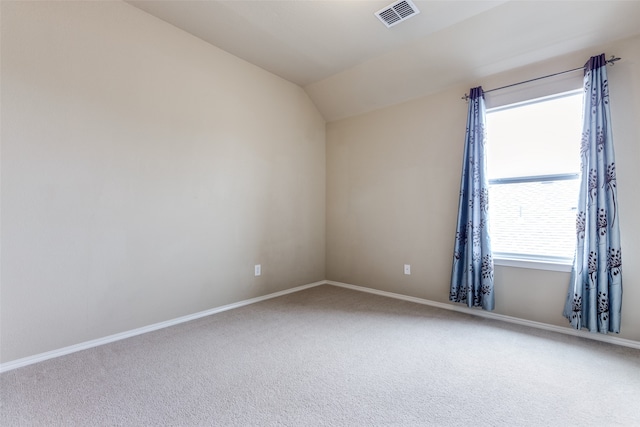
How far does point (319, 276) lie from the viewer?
4.23m

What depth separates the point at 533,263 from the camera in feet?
8.65

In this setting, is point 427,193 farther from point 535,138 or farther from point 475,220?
point 535,138

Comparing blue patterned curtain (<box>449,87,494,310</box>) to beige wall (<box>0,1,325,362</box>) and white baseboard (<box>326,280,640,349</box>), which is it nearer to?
white baseboard (<box>326,280,640,349</box>)

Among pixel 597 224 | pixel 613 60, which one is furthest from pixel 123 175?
pixel 613 60

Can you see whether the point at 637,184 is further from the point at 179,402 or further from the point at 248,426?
the point at 179,402

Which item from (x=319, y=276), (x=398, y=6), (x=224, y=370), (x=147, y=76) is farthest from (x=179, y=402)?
(x=398, y=6)

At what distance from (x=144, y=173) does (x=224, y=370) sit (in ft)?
5.68

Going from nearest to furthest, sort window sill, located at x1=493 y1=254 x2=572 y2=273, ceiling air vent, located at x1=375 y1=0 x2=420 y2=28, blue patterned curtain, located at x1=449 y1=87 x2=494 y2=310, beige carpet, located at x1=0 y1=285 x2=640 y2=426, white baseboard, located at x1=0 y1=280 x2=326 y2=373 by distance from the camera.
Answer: beige carpet, located at x1=0 y1=285 x2=640 y2=426, white baseboard, located at x1=0 y1=280 x2=326 y2=373, ceiling air vent, located at x1=375 y1=0 x2=420 y2=28, window sill, located at x1=493 y1=254 x2=572 y2=273, blue patterned curtain, located at x1=449 y1=87 x2=494 y2=310

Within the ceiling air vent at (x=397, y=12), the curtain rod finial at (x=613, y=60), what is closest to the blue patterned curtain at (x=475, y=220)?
the curtain rod finial at (x=613, y=60)

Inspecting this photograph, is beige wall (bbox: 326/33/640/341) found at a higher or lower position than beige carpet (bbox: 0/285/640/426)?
higher

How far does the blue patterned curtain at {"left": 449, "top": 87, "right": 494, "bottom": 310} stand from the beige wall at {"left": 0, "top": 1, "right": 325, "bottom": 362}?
2.09 m

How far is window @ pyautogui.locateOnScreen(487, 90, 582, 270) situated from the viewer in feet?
8.27

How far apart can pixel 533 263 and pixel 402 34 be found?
2411 mm

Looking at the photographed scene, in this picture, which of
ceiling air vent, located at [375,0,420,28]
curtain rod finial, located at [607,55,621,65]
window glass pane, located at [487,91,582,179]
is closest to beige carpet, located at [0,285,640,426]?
window glass pane, located at [487,91,582,179]
